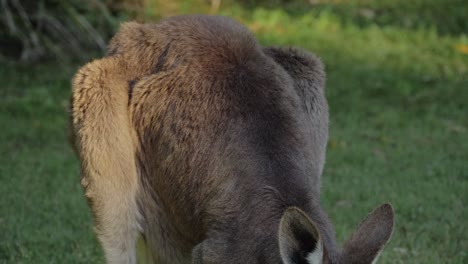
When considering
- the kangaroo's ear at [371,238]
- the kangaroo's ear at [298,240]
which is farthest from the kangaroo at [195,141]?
the kangaroo's ear at [298,240]

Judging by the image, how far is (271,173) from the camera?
13.5 feet

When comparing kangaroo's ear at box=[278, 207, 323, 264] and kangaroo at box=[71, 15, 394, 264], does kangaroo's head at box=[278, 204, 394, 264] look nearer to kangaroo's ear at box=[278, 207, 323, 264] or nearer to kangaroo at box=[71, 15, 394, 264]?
kangaroo's ear at box=[278, 207, 323, 264]

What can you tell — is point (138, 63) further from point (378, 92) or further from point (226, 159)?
point (378, 92)

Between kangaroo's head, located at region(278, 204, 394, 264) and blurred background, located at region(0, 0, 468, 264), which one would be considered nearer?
kangaroo's head, located at region(278, 204, 394, 264)

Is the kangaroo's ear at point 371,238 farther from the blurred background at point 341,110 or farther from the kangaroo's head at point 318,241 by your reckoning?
the blurred background at point 341,110

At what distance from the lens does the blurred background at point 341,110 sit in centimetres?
630

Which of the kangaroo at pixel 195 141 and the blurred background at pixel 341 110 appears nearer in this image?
the kangaroo at pixel 195 141

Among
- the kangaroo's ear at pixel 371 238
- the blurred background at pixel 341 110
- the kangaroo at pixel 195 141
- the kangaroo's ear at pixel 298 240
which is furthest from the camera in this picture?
the blurred background at pixel 341 110

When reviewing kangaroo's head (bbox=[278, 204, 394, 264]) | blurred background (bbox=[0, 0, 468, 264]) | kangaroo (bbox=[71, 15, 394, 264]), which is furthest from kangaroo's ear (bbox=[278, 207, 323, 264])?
blurred background (bbox=[0, 0, 468, 264])

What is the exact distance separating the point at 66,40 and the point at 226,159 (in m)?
5.85

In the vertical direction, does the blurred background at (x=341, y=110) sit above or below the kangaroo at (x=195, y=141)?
below

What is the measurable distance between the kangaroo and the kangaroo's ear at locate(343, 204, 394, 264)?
0.23m

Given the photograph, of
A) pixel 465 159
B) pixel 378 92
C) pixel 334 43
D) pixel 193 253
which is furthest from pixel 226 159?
pixel 334 43

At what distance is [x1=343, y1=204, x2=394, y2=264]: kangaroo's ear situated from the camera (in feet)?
11.7
